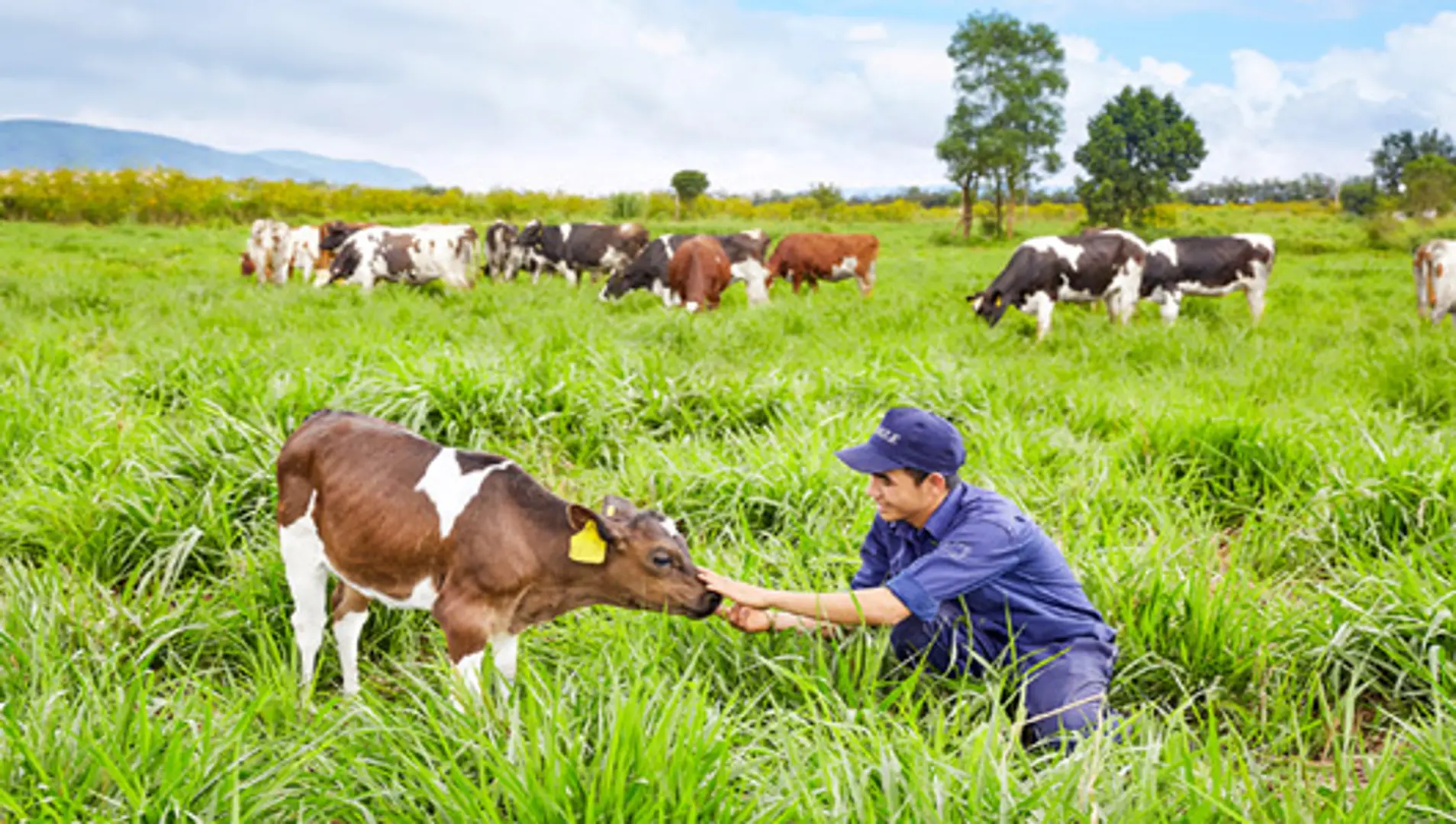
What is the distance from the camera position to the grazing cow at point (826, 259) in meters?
17.9

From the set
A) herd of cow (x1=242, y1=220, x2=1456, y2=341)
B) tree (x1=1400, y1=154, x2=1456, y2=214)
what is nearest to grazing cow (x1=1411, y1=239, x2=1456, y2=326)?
herd of cow (x1=242, y1=220, x2=1456, y2=341)

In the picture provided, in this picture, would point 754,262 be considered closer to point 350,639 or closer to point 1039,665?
point 350,639

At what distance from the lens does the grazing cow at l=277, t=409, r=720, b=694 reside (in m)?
2.87

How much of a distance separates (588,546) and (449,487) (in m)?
0.48

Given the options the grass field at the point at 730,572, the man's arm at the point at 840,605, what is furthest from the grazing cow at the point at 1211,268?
the man's arm at the point at 840,605

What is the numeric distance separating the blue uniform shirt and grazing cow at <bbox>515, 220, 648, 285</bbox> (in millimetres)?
16579

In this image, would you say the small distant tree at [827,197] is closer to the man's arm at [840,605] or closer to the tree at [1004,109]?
the tree at [1004,109]

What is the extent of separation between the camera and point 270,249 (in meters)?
17.9

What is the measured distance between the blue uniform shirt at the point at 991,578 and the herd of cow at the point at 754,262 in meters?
7.79

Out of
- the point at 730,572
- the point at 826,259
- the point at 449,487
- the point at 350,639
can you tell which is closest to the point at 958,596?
the point at 730,572

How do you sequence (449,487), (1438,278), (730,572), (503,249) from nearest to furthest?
(449,487), (730,572), (1438,278), (503,249)

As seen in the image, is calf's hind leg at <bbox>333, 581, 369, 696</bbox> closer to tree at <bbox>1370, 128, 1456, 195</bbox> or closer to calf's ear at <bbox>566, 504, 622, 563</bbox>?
calf's ear at <bbox>566, 504, 622, 563</bbox>

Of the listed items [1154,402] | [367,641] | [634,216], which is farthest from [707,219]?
[367,641]

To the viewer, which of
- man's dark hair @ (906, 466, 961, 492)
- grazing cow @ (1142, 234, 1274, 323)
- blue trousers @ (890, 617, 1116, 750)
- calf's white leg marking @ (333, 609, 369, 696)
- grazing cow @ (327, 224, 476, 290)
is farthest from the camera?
grazing cow @ (327, 224, 476, 290)
